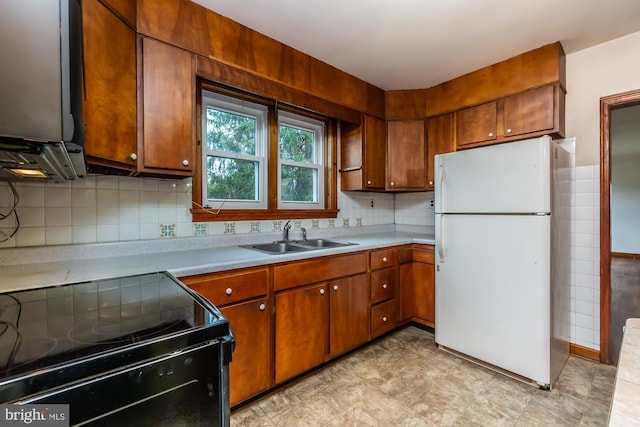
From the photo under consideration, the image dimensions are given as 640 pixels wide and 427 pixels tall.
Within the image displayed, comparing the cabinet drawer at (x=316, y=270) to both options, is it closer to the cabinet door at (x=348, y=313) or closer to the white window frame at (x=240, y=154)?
the cabinet door at (x=348, y=313)

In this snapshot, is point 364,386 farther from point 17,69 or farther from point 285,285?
point 17,69

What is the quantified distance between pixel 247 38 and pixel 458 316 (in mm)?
2529

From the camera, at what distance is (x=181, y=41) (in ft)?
5.41

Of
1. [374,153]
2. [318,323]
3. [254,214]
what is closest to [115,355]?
[318,323]

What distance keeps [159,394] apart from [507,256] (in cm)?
208

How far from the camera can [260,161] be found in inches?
94.8

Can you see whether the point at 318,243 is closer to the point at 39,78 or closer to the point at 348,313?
the point at 348,313

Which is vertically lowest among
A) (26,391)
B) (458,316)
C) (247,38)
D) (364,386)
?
(364,386)

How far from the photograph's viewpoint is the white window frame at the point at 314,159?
2.55 meters

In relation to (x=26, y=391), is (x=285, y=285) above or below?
below

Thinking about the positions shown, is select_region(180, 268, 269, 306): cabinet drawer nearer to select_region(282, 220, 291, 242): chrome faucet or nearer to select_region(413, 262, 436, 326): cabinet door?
select_region(282, 220, 291, 242): chrome faucet

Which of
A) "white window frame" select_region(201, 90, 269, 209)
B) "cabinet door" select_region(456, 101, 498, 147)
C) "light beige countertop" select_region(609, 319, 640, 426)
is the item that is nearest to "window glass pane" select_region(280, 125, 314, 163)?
"white window frame" select_region(201, 90, 269, 209)

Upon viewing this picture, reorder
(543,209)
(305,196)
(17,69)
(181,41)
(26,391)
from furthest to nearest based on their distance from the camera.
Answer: (305,196), (543,209), (181,41), (17,69), (26,391)

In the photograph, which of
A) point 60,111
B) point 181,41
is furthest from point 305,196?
point 60,111
